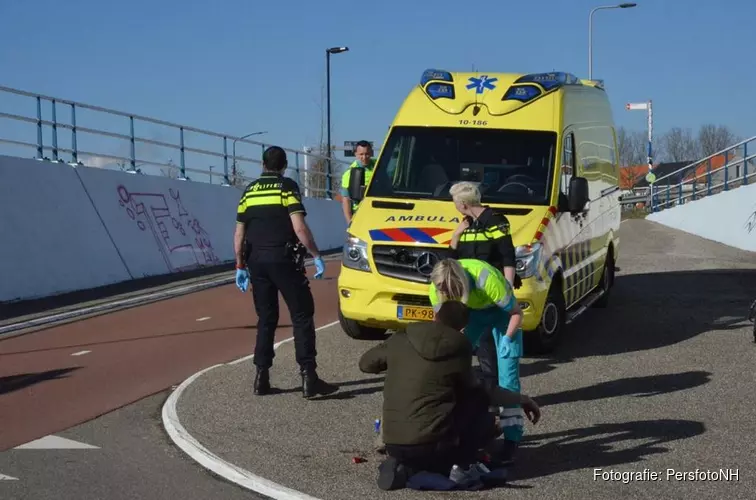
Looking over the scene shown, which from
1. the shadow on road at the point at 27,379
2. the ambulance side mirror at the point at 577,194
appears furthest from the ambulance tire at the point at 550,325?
the shadow on road at the point at 27,379

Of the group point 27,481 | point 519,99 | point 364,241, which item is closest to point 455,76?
point 519,99

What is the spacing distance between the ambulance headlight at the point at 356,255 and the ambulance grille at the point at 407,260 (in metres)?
0.12

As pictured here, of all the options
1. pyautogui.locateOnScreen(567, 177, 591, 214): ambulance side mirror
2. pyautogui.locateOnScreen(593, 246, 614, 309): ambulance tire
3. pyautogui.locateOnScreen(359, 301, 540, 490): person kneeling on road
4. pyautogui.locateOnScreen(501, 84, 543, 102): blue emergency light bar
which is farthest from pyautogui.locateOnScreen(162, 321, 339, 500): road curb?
pyautogui.locateOnScreen(593, 246, 614, 309): ambulance tire

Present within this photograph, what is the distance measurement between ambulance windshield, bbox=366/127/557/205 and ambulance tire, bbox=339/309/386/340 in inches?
53.3

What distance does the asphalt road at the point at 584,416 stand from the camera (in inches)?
229

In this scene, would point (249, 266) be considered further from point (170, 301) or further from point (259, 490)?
point (170, 301)

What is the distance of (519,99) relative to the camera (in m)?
10.5

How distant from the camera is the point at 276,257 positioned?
802 cm

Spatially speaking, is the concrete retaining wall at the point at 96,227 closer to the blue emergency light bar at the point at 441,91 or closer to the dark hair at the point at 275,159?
the blue emergency light bar at the point at 441,91

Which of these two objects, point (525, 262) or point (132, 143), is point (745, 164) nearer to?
point (132, 143)

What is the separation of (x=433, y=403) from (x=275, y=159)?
10.7 ft

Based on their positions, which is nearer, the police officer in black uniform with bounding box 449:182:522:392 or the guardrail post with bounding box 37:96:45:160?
the police officer in black uniform with bounding box 449:182:522:392

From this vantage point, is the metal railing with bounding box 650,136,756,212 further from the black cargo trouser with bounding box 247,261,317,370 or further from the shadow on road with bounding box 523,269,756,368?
the black cargo trouser with bounding box 247,261,317,370

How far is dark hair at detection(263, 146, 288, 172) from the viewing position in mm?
8117
